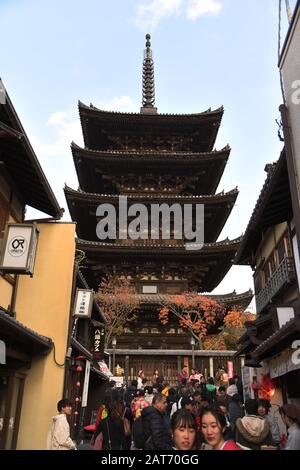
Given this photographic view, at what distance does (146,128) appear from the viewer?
28.6 m

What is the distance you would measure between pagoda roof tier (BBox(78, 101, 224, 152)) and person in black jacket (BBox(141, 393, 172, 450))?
80.8 feet

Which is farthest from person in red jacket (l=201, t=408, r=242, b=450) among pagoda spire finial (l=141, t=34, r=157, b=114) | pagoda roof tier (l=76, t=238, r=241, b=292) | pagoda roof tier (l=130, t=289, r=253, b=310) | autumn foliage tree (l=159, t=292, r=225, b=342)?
pagoda spire finial (l=141, t=34, r=157, b=114)

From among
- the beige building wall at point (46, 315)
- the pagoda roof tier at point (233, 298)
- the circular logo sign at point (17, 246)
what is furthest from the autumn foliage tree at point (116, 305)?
the circular logo sign at point (17, 246)

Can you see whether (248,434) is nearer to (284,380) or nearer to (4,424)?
(4,424)

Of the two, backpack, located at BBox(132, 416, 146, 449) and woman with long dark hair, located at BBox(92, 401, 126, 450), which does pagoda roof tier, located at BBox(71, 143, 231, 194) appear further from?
backpack, located at BBox(132, 416, 146, 449)

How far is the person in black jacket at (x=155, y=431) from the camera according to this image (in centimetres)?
490

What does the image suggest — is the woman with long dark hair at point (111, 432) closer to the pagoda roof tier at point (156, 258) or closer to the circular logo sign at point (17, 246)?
the circular logo sign at point (17, 246)

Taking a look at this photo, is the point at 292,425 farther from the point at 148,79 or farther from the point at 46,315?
the point at 148,79

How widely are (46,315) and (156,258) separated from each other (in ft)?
54.2

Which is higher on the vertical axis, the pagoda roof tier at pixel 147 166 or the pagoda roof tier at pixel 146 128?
the pagoda roof tier at pixel 146 128

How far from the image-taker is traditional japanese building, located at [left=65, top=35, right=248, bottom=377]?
23672 millimetres

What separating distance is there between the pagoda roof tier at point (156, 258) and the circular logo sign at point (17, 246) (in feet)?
53.1

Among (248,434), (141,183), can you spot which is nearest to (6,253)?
(248,434)

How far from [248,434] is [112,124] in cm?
2621
